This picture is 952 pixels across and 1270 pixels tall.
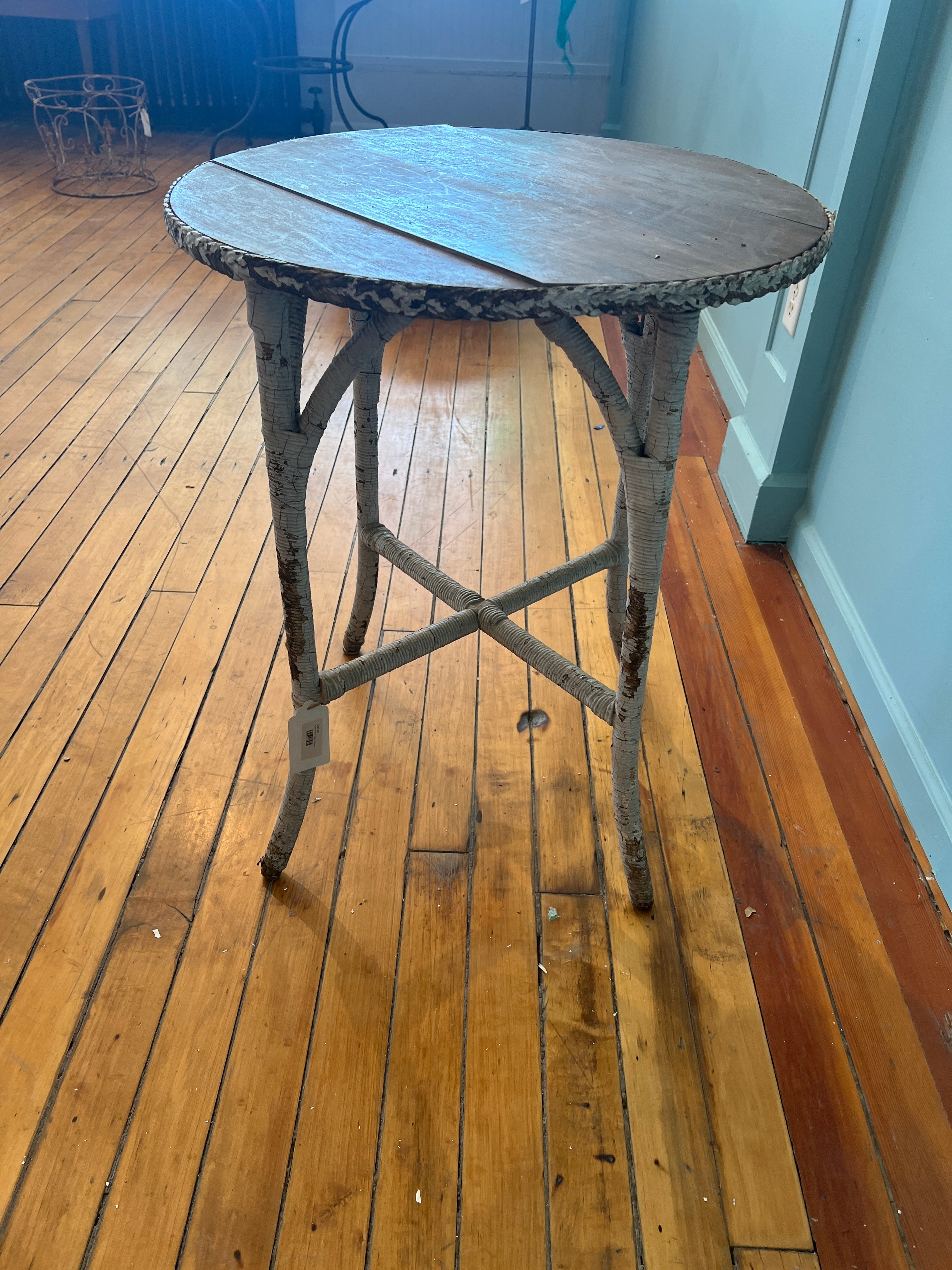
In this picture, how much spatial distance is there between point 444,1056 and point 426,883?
237mm

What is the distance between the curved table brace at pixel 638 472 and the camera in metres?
0.85

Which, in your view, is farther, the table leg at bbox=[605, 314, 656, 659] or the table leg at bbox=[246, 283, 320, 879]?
the table leg at bbox=[605, 314, 656, 659]

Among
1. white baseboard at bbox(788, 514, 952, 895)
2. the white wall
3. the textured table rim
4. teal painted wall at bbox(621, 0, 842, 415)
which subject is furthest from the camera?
the white wall

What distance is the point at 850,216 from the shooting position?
1.48 meters

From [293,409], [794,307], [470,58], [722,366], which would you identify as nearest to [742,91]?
[722,366]

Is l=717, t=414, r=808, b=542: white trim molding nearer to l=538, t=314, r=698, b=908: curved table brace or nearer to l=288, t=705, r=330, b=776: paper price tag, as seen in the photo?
l=538, t=314, r=698, b=908: curved table brace

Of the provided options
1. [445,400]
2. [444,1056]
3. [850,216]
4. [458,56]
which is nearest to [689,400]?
[445,400]

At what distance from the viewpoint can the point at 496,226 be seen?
33.4 inches

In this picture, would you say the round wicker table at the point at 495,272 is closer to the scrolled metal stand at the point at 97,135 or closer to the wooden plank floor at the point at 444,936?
the wooden plank floor at the point at 444,936

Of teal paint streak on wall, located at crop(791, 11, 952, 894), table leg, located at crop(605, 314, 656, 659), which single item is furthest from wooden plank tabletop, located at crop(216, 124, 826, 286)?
teal paint streak on wall, located at crop(791, 11, 952, 894)

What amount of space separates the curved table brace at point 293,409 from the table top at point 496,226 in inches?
2.4

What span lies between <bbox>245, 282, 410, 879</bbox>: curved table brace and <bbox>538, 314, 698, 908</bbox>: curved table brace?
20 centimetres

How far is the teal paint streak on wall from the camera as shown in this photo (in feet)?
4.06

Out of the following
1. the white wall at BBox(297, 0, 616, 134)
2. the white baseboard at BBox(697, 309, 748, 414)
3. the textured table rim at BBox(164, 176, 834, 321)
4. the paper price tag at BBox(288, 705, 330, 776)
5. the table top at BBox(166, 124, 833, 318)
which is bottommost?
the white baseboard at BBox(697, 309, 748, 414)
